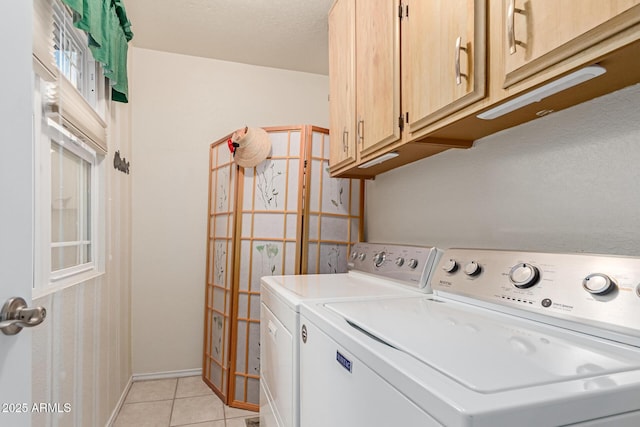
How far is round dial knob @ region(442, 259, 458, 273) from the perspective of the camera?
123cm

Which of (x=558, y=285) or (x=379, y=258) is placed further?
(x=379, y=258)

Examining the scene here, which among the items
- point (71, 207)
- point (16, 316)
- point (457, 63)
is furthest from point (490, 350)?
point (71, 207)

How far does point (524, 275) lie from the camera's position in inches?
37.5

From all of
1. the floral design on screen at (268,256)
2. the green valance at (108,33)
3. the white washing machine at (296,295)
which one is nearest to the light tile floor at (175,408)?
the white washing machine at (296,295)

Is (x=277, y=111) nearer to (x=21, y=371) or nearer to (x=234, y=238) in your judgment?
(x=234, y=238)

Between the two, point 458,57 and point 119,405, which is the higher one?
point 458,57

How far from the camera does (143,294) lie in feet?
9.11

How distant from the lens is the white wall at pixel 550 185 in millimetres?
915

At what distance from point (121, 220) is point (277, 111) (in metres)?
1.60

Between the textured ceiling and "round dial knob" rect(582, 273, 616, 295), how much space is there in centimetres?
218

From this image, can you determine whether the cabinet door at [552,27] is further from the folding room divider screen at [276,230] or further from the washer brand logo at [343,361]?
the folding room divider screen at [276,230]

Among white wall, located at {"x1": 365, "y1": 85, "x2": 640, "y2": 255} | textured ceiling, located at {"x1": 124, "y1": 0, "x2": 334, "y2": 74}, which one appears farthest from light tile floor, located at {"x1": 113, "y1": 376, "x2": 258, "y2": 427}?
textured ceiling, located at {"x1": 124, "y1": 0, "x2": 334, "y2": 74}

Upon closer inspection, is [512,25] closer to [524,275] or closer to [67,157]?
[524,275]

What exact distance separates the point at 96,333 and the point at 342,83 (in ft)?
6.23
